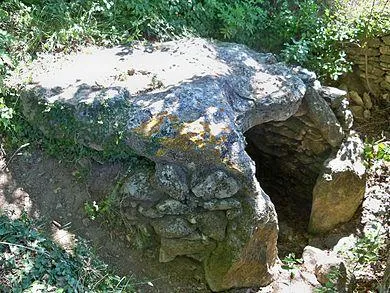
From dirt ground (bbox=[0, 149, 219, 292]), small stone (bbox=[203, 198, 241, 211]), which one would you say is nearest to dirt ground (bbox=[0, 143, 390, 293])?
dirt ground (bbox=[0, 149, 219, 292])

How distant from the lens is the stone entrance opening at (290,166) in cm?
610

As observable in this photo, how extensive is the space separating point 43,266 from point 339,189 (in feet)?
12.3

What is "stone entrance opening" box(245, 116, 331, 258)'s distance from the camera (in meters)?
6.10

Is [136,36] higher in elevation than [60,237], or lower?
higher

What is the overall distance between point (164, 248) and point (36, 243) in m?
1.14

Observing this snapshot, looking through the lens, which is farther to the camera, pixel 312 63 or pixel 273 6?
pixel 273 6

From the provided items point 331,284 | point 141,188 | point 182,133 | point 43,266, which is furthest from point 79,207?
point 331,284

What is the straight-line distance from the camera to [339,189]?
5.88 m

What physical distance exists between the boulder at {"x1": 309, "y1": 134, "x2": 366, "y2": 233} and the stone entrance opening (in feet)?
0.80

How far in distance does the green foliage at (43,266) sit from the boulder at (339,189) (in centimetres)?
285

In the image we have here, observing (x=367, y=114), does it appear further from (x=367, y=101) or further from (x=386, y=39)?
(x=386, y=39)

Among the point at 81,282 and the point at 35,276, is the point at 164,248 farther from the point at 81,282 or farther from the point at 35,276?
→ the point at 35,276

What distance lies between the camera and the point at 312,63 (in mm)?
6461

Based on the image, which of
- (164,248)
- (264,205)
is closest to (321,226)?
(264,205)
